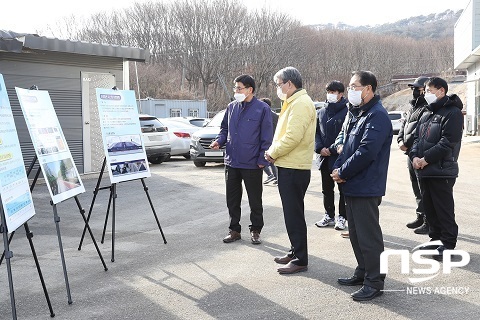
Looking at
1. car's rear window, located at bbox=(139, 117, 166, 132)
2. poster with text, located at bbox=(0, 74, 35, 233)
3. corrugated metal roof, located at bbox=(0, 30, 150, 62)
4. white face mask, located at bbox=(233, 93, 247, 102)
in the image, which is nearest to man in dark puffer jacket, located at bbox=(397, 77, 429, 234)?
white face mask, located at bbox=(233, 93, 247, 102)

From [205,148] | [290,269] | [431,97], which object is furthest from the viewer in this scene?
[205,148]

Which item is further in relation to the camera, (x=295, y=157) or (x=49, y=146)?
(x=295, y=157)

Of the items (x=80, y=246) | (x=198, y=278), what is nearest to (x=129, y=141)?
(x=80, y=246)

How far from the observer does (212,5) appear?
226 ft

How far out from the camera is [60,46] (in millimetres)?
12656

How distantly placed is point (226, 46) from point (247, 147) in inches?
2523

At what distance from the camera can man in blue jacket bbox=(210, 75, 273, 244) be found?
6.85 metres

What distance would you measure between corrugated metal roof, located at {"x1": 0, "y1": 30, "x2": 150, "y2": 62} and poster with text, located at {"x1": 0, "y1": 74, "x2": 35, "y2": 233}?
243 inches

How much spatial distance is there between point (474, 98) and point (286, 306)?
98.2 feet

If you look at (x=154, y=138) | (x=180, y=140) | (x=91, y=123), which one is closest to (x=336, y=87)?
(x=91, y=123)

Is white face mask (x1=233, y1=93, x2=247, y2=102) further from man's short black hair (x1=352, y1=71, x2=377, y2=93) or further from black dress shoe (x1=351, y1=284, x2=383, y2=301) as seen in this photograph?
black dress shoe (x1=351, y1=284, x2=383, y2=301)

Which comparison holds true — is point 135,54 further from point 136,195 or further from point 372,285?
point 372,285

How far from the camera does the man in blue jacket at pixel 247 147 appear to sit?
6852 mm

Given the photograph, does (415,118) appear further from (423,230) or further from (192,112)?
(192,112)
